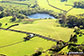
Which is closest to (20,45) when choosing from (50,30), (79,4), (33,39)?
(33,39)

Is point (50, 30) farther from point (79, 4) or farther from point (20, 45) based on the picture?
point (79, 4)

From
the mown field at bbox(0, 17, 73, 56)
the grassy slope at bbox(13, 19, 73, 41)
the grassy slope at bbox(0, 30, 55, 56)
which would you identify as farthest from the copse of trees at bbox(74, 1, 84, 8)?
the grassy slope at bbox(0, 30, 55, 56)

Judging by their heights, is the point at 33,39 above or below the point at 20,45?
above

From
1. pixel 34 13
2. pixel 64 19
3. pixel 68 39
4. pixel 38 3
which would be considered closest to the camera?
pixel 68 39

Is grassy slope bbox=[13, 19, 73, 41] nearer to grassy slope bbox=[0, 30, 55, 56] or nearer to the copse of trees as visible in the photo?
grassy slope bbox=[0, 30, 55, 56]

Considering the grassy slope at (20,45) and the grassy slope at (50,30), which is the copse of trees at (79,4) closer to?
the grassy slope at (50,30)

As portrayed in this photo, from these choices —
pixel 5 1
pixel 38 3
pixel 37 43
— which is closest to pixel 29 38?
pixel 37 43

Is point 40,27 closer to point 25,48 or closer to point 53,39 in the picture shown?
point 53,39

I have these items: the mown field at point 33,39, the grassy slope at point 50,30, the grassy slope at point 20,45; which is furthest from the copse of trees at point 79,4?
the grassy slope at point 20,45
